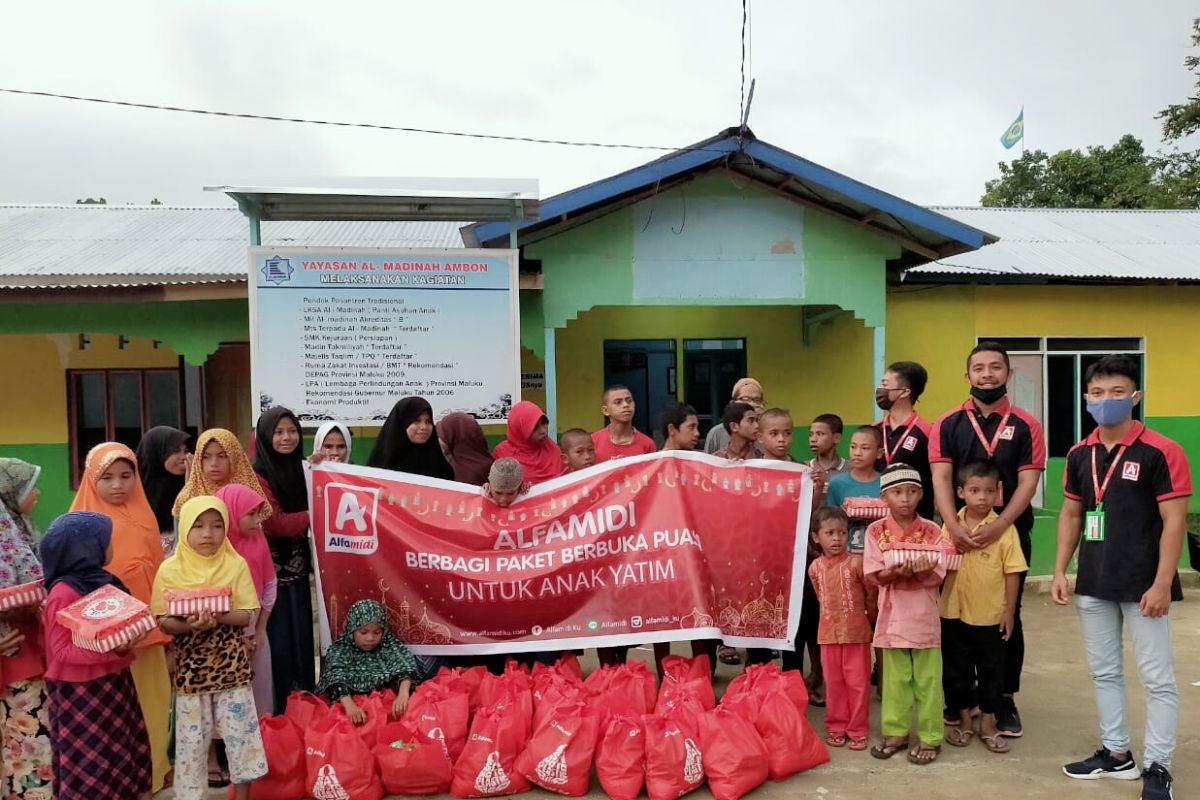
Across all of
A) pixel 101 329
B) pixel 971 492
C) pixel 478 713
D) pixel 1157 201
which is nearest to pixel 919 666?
pixel 971 492

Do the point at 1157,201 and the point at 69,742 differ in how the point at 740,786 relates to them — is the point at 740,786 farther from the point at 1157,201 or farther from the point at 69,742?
the point at 1157,201

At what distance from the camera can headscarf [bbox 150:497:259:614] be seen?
10.1 feet

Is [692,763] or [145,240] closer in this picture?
[692,763]

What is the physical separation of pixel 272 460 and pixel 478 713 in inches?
61.1

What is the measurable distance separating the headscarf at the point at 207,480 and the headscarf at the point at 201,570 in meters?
0.33

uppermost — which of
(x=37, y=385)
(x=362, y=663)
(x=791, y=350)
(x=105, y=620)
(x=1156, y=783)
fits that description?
(x=791, y=350)

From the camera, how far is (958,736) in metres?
3.76

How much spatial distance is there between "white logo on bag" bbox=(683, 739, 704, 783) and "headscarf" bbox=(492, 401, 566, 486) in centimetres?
152

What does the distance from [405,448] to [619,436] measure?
45.6 inches

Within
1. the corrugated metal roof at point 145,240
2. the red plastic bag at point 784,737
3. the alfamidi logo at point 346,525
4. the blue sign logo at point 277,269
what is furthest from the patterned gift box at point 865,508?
the corrugated metal roof at point 145,240

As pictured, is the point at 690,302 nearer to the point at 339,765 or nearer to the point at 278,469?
the point at 278,469

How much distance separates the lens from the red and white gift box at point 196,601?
301cm

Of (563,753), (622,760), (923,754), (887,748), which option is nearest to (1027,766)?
(923,754)

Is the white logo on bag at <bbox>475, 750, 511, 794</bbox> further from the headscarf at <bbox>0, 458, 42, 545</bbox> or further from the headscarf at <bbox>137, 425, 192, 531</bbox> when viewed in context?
the headscarf at <bbox>0, 458, 42, 545</bbox>
